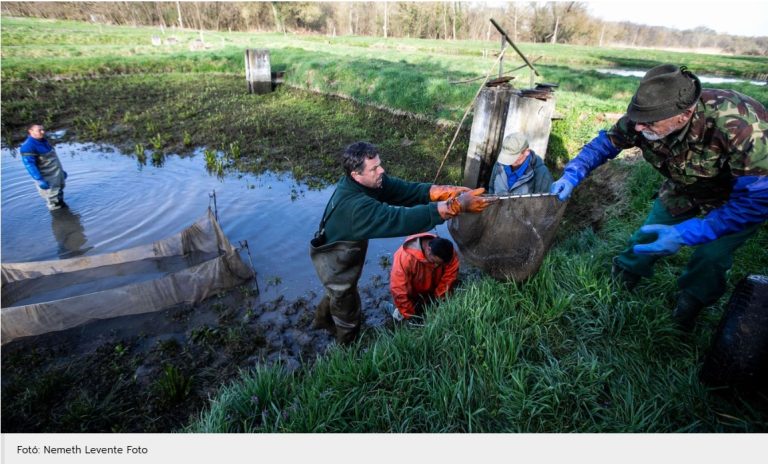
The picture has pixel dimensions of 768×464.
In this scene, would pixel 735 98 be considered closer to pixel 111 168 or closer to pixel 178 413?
pixel 178 413

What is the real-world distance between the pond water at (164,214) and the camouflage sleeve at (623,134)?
3248 mm

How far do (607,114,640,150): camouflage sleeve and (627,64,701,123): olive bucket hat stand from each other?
0.64 m

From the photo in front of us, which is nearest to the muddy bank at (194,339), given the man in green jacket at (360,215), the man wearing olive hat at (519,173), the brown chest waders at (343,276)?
the brown chest waders at (343,276)

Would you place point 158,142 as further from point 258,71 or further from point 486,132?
point 486,132

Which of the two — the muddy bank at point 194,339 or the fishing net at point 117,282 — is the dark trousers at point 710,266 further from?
the fishing net at point 117,282

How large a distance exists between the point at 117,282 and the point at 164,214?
2400mm

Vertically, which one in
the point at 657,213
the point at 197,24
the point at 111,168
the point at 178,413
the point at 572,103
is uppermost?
the point at 197,24

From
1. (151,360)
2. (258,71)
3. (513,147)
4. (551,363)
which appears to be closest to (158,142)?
(258,71)

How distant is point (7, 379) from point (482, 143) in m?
6.32

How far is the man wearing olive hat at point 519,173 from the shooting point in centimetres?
397

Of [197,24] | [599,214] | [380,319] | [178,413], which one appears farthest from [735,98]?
[197,24]

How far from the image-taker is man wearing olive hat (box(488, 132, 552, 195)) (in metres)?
3.97

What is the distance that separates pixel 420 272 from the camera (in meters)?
3.90

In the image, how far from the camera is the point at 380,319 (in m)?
4.48
